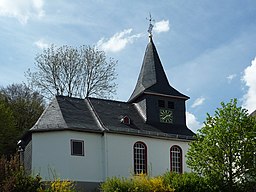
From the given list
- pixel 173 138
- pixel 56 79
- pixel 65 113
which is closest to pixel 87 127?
pixel 65 113

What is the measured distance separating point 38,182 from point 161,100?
15.7 m

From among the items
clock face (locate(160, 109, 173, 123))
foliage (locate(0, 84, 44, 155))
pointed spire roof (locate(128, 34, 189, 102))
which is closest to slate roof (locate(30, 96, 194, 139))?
clock face (locate(160, 109, 173, 123))

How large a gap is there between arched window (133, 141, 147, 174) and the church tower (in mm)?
2389

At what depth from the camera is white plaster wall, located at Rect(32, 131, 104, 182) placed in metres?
30.8

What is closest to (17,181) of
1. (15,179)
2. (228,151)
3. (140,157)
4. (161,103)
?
(15,179)

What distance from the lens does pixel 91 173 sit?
104ft

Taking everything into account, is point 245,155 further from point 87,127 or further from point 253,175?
point 87,127

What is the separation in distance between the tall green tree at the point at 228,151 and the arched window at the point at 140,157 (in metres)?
6.67

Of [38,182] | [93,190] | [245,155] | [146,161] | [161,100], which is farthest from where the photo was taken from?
[161,100]

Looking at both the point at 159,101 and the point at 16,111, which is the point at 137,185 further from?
the point at 16,111

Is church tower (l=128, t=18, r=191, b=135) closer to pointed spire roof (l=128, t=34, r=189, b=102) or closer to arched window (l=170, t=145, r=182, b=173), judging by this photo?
pointed spire roof (l=128, t=34, r=189, b=102)

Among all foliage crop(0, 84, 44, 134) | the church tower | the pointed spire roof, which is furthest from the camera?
foliage crop(0, 84, 44, 134)

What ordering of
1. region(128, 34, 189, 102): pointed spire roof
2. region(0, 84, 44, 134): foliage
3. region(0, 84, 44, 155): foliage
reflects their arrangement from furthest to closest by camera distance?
1. region(0, 84, 44, 134): foliage
2. region(0, 84, 44, 155): foliage
3. region(128, 34, 189, 102): pointed spire roof

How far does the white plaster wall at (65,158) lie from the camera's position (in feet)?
101
